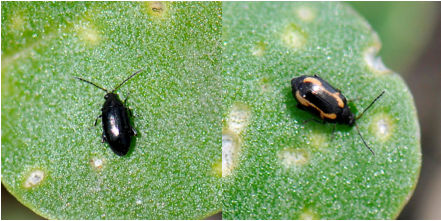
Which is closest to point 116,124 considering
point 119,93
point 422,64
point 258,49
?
point 119,93

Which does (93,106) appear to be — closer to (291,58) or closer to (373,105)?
(291,58)

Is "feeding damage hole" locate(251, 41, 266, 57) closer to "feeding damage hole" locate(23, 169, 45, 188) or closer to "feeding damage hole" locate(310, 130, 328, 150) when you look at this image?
"feeding damage hole" locate(310, 130, 328, 150)

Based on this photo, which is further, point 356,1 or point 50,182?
point 356,1

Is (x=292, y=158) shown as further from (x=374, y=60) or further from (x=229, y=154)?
(x=374, y=60)

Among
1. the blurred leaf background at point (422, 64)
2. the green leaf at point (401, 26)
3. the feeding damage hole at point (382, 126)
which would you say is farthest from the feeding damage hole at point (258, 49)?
the blurred leaf background at point (422, 64)

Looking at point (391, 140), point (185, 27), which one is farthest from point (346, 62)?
point (185, 27)
